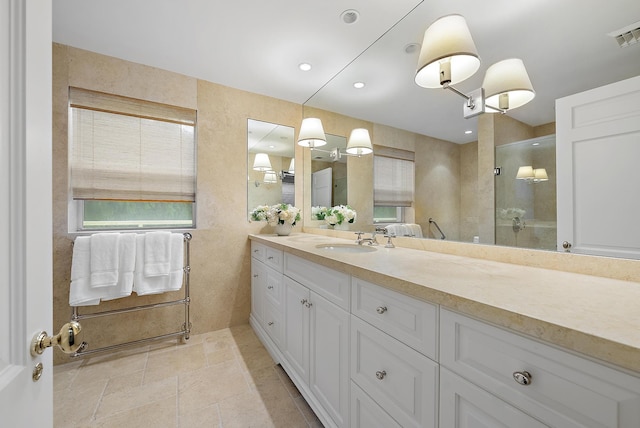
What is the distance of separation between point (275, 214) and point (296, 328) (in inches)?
45.8

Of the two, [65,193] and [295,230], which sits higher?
[65,193]

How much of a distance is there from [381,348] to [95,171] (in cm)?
230

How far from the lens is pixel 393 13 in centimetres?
157

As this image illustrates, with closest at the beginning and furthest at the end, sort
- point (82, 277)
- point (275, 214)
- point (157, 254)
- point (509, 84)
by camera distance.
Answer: point (509, 84), point (82, 277), point (157, 254), point (275, 214)

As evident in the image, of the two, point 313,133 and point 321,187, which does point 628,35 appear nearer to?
point 313,133

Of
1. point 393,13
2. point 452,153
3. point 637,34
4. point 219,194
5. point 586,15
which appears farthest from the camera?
point 219,194

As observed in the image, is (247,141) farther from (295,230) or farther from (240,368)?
(240,368)

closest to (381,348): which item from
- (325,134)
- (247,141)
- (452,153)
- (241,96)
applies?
(452,153)

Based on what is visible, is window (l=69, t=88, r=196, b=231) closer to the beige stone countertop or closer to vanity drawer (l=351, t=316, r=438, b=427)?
the beige stone countertop

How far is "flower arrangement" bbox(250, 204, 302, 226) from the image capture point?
8.08ft

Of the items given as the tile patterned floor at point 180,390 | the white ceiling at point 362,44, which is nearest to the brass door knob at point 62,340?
the tile patterned floor at point 180,390

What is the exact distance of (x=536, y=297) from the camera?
2.22ft

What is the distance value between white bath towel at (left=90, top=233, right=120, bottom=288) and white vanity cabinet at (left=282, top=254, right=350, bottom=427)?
1197 millimetres

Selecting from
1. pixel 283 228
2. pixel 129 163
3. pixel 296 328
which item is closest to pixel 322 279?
pixel 296 328
